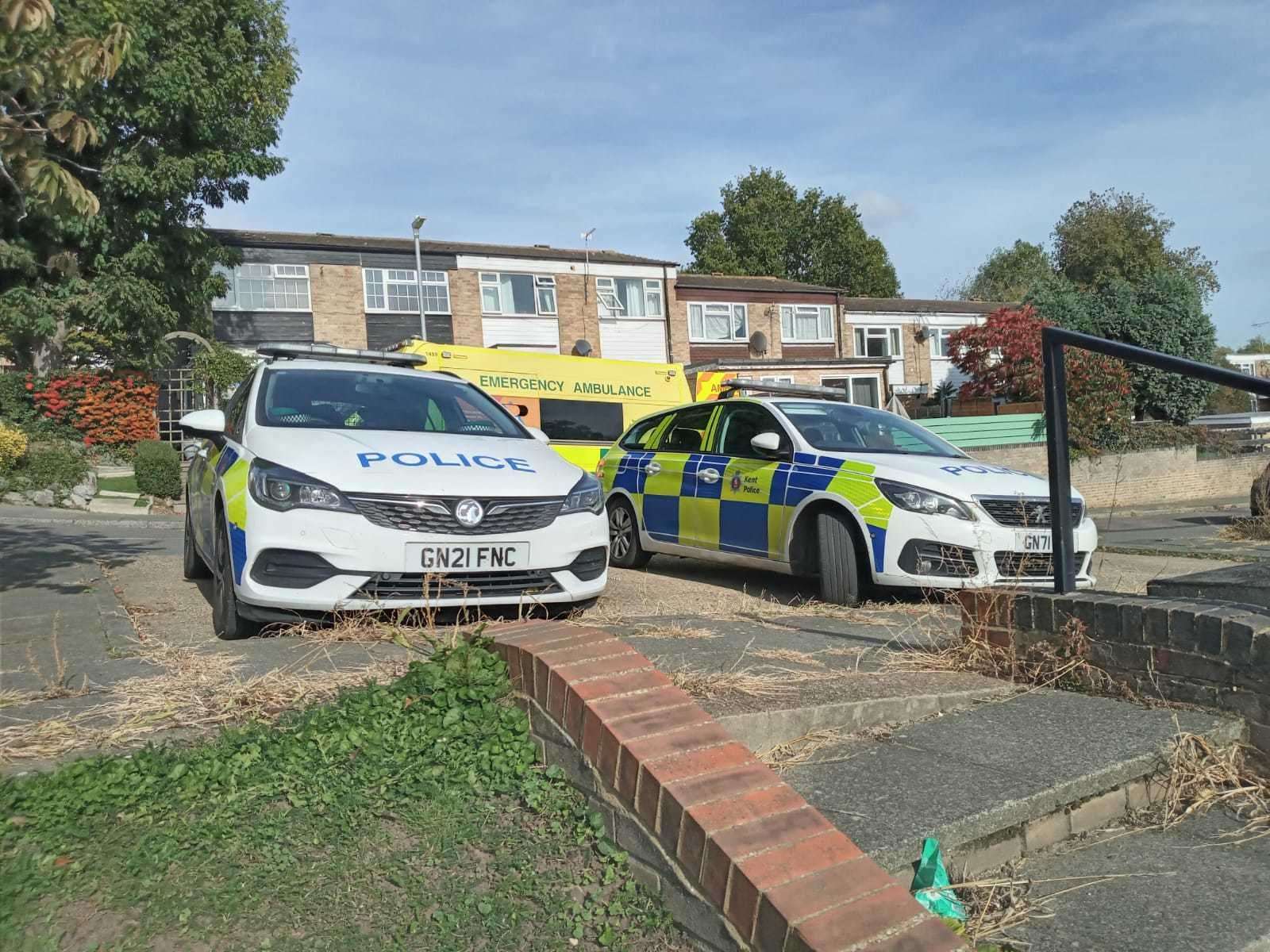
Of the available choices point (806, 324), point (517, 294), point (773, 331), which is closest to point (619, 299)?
point (517, 294)

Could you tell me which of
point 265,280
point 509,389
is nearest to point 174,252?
point 265,280

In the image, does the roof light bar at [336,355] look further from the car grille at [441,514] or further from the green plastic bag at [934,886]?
the green plastic bag at [934,886]

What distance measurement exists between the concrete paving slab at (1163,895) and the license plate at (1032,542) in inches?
130

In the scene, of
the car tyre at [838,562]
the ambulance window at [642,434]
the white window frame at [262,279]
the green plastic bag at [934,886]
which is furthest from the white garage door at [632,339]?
the green plastic bag at [934,886]

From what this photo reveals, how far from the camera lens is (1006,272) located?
68.5m

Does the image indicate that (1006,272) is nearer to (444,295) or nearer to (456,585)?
(444,295)

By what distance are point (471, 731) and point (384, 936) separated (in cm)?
75

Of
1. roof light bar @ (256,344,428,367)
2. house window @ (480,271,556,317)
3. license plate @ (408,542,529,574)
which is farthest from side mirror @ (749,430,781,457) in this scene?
house window @ (480,271,556,317)

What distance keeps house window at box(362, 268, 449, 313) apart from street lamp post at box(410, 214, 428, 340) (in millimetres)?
212

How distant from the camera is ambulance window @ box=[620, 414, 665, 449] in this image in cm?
844

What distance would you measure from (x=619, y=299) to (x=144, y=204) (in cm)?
1695

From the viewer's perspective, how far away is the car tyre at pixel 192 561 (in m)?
6.60

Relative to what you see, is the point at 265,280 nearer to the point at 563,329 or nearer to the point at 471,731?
the point at 563,329

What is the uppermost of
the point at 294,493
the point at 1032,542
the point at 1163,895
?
the point at 294,493
